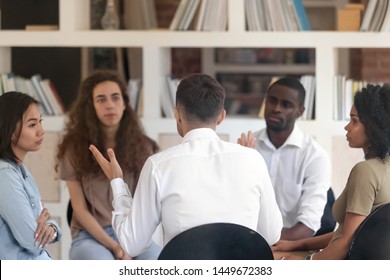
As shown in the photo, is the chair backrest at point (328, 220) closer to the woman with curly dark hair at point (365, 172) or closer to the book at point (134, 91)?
the woman with curly dark hair at point (365, 172)

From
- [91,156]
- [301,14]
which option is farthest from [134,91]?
[301,14]

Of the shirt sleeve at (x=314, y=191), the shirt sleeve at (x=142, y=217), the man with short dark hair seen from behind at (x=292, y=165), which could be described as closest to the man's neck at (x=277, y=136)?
the man with short dark hair seen from behind at (x=292, y=165)

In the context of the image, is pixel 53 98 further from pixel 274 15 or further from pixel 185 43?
pixel 274 15

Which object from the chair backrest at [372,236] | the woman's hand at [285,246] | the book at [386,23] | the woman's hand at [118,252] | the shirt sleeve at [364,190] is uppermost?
the book at [386,23]

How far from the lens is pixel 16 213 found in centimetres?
316

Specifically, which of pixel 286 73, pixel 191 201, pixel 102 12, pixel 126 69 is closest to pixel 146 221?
pixel 191 201

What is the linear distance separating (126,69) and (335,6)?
5.97 ft

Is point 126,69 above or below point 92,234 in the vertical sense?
above

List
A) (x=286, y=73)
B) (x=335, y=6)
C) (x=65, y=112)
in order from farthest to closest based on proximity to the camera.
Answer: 1. (x=286, y=73)
2. (x=335, y=6)
3. (x=65, y=112)

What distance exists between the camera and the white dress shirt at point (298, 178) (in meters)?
3.76

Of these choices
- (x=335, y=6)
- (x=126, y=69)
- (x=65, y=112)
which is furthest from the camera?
(x=335, y=6)

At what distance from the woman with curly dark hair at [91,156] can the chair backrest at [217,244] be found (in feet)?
3.03

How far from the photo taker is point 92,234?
157 inches
